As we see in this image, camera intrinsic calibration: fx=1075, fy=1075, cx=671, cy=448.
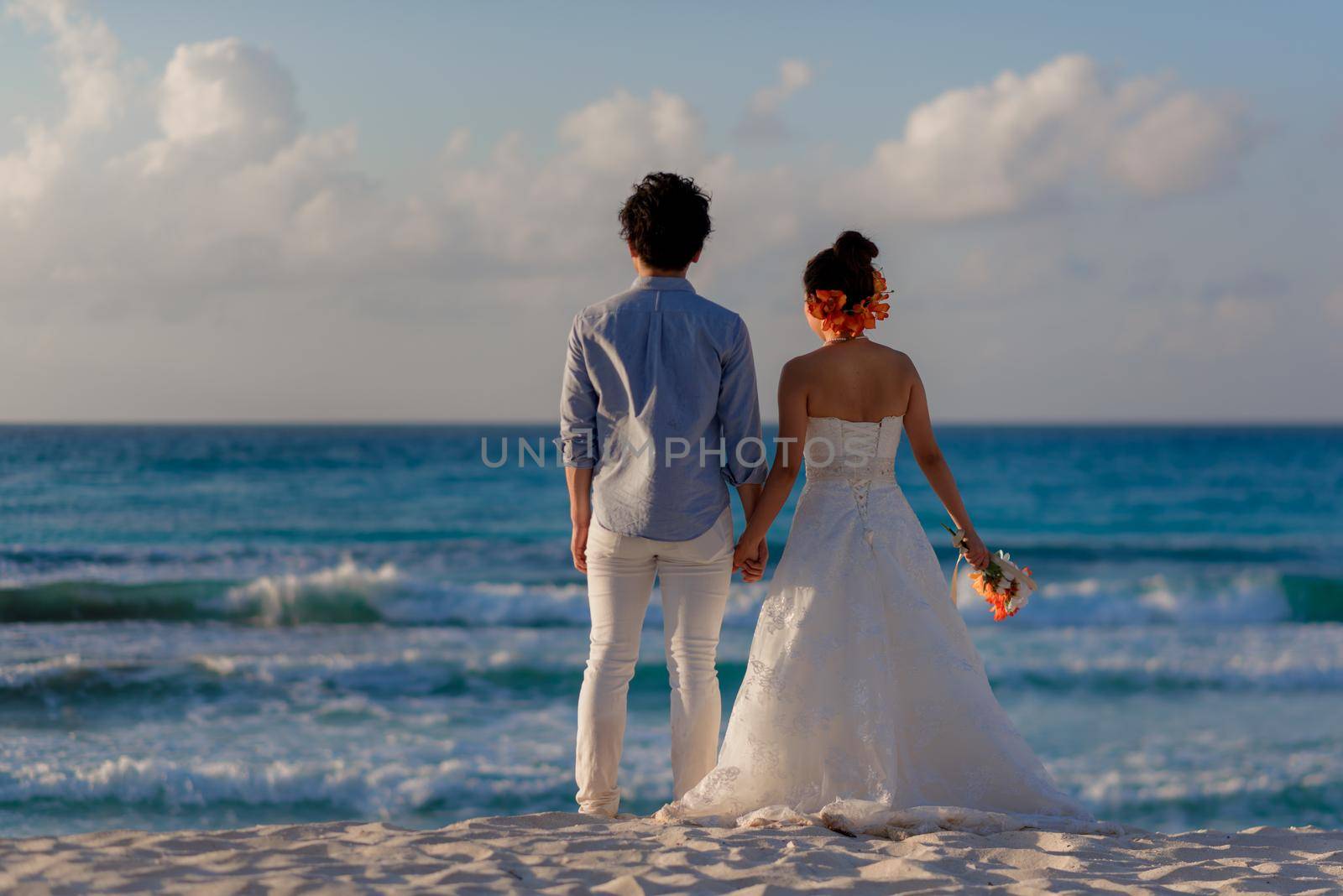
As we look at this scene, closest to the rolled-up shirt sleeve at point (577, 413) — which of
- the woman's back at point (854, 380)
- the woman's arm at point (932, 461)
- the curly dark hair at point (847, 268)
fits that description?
the woman's back at point (854, 380)

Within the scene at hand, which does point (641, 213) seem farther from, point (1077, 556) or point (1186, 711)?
point (1077, 556)

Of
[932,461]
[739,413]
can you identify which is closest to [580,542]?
[739,413]

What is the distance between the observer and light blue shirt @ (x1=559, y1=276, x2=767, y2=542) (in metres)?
3.10

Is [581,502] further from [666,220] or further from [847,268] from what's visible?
[847,268]

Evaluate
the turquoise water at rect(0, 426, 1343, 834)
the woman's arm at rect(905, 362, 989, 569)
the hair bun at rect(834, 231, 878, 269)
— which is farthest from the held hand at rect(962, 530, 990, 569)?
the turquoise water at rect(0, 426, 1343, 834)

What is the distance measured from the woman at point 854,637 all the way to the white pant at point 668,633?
91 millimetres

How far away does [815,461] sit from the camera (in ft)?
11.1

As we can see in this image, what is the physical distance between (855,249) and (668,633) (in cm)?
133

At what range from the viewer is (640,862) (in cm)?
286

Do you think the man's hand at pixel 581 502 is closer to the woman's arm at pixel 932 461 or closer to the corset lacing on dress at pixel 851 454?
the corset lacing on dress at pixel 851 454

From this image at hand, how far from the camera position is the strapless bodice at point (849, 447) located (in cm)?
335

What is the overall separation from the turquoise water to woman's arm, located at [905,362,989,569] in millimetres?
3052

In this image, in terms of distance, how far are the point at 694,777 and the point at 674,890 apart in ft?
2.29

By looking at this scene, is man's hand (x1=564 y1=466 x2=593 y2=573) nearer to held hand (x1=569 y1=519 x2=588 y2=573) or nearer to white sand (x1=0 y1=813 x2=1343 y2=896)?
held hand (x1=569 y1=519 x2=588 y2=573)
